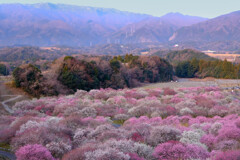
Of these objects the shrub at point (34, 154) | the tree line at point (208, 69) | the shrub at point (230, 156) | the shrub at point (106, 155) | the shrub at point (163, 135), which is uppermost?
the shrub at point (230, 156)

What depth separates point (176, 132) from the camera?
392 inches

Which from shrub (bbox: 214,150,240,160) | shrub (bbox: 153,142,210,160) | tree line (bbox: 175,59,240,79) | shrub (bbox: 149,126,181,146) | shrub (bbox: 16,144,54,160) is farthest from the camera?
tree line (bbox: 175,59,240,79)

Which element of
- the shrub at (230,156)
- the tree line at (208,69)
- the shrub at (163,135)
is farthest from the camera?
the tree line at (208,69)

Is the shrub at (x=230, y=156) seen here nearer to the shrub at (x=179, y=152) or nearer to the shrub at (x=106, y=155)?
the shrub at (x=179, y=152)

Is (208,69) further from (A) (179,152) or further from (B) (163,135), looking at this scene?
(A) (179,152)

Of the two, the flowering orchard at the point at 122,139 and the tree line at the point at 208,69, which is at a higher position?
the flowering orchard at the point at 122,139

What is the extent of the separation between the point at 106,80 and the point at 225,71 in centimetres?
4229

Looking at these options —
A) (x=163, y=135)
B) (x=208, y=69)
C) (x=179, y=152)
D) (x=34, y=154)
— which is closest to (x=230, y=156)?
(x=179, y=152)

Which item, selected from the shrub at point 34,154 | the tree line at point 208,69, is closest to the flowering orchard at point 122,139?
the shrub at point 34,154

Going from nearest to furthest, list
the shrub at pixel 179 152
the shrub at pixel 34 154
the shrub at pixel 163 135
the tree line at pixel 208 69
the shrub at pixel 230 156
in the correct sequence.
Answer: the shrub at pixel 230 156
the shrub at pixel 34 154
the shrub at pixel 179 152
the shrub at pixel 163 135
the tree line at pixel 208 69

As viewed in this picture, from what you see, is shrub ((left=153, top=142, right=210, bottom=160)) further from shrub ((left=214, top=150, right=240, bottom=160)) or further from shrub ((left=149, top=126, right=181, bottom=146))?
shrub ((left=149, top=126, right=181, bottom=146))

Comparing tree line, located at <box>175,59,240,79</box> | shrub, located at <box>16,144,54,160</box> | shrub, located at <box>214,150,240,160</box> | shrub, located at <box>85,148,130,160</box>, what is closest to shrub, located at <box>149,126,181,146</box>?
shrub, located at <box>85,148,130,160</box>

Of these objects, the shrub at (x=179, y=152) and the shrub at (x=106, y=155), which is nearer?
the shrub at (x=106, y=155)

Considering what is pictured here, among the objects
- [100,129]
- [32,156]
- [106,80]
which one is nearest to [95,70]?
[106,80]
